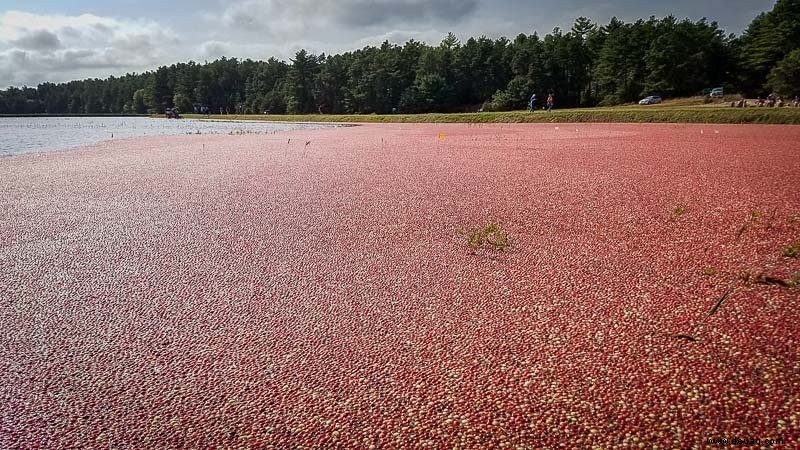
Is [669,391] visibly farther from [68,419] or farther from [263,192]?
[263,192]

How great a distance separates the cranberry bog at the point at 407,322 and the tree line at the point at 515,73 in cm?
5400

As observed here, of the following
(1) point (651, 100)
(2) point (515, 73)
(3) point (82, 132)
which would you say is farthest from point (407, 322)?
(2) point (515, 73)

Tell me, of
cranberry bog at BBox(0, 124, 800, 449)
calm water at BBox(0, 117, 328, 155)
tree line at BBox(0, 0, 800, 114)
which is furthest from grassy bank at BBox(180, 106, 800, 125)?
tree line at BBox(0, 0, 800, 114)

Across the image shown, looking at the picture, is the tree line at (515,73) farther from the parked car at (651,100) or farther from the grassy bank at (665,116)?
the grassy bank at (665,116)

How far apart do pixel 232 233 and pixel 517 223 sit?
3151 millimetres

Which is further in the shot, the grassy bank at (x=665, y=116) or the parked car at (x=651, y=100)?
the parked car at (x=651, y=100)

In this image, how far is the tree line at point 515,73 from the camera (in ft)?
203

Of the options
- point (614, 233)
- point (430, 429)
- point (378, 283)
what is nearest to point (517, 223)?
point (614, 233)

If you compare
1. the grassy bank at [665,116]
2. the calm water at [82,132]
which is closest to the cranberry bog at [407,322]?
the calm water at [82,132]

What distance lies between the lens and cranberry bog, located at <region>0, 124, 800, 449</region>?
215 cm

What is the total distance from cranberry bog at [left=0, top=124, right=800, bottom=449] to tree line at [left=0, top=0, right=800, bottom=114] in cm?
5400

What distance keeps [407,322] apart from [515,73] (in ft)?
251

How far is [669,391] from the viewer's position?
7.43 feet

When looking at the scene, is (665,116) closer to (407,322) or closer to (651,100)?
(407,322)
